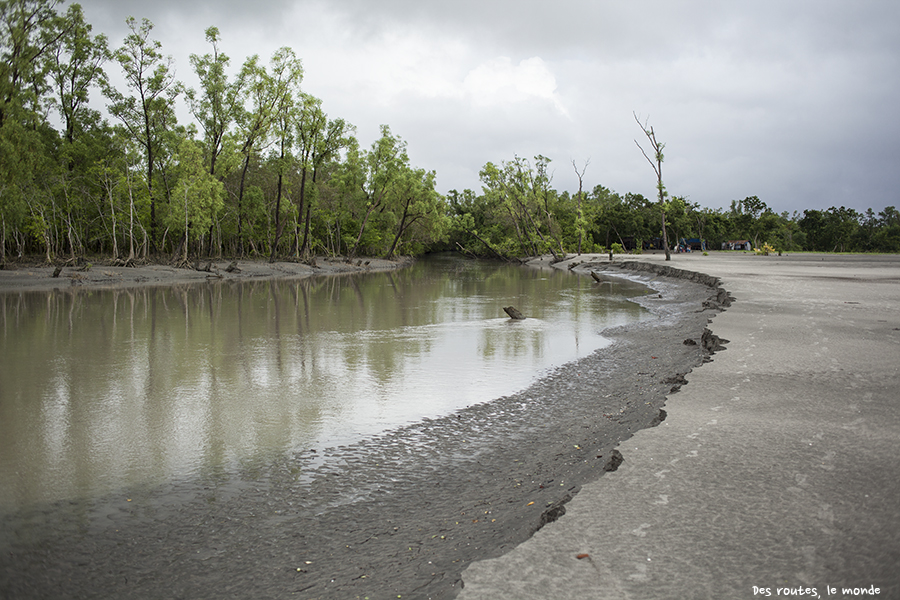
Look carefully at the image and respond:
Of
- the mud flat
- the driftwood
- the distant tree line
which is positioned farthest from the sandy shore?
the mud flat

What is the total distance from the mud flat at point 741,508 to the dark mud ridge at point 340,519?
37 cm

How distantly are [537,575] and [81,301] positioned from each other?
22657 millimetres

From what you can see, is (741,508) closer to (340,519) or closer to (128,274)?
(340,519)

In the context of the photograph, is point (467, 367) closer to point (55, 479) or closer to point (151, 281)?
point (55, 479)

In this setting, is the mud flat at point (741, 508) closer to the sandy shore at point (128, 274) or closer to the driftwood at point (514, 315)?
the driftwood at point (514, 315)

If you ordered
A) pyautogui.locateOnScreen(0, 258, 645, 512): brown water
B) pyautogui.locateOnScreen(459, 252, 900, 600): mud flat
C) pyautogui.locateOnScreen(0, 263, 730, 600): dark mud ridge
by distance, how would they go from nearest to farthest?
1. pyautogui.locateOnScreen(459, 252, 900, 600): mud flat
2. pyautogui.locateOnScreen(0, 263, 730, 600): dark mud ridge
3. pyautogui.locateOnScreen(0, 258, 645, 512): brown water

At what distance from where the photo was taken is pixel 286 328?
14.8 metres

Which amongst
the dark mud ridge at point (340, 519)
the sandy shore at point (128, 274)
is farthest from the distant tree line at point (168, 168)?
the dark mud ridge at point (340, 519)

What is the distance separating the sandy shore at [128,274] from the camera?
28047 millimetres

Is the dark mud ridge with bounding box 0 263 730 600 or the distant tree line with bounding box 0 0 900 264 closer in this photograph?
the dark mud ridge with bounding box 0 263 730 600

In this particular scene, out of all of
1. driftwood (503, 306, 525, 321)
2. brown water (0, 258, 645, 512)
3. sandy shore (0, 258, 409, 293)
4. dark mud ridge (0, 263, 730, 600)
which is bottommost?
dark mud ridge (0, 263, 730, 600)

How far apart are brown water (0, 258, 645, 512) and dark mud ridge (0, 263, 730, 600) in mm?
532

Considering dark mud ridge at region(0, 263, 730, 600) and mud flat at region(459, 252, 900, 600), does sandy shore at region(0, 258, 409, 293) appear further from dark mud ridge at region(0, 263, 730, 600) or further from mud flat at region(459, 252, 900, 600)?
mud flat at region(459, 252, 900, 600)

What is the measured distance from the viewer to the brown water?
5.82 meters
